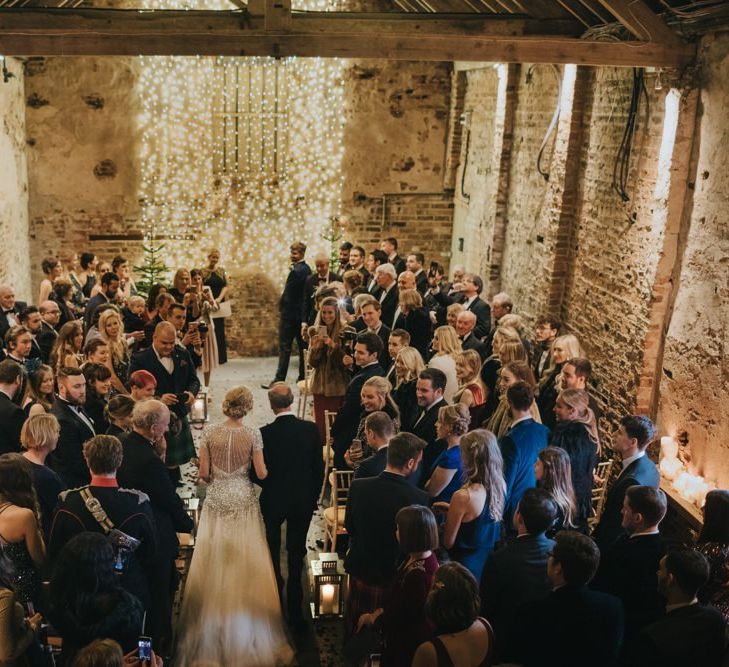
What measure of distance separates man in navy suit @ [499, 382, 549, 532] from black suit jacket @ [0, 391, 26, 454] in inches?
119

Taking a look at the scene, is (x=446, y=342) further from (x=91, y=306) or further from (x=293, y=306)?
(x=293, y=306)

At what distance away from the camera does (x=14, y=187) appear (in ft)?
34.9

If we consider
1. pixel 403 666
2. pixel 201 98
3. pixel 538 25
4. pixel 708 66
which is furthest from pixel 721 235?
pixel 201 98

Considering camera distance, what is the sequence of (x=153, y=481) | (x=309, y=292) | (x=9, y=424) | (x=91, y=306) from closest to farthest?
(x=153, y=481), (x=9, y=424), (x=91, y=306), (x=309, y=292)

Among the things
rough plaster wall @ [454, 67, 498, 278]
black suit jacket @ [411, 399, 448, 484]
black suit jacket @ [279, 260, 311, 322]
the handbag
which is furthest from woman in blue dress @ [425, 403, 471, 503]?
rough plaster wall @ [454, 67, 498, 278]

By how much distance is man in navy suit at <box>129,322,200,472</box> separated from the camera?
6.44m

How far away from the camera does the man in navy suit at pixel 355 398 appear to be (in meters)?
6.23

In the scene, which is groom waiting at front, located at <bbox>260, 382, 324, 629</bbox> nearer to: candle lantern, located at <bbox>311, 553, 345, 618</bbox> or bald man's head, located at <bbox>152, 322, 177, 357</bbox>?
candle lantern, located at <bbox>311, 553, 345, 618</bbox>

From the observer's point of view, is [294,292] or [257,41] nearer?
[257,41]

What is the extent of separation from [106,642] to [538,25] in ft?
21.3

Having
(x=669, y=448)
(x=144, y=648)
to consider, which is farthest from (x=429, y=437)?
(x=144, y=648)

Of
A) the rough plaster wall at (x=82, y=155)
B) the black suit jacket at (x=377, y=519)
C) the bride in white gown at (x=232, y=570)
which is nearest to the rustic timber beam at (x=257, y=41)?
the bride in white gown at (x=232, y=570)

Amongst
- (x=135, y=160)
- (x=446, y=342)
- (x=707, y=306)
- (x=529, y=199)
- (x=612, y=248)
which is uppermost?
(x=135, y=160)

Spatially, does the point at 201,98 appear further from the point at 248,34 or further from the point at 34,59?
the point at 248,34
